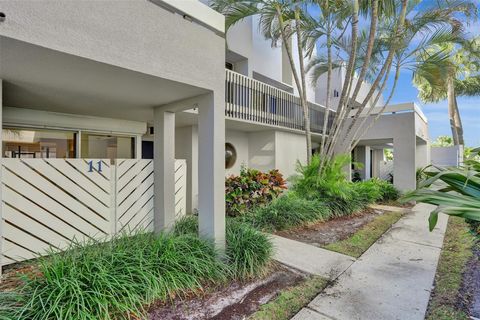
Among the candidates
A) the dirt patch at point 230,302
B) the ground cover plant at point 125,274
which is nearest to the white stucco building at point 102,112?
the ground cover plant at point 125,274

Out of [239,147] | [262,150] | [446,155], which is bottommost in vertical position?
[446,155]

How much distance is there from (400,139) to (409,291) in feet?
31.1

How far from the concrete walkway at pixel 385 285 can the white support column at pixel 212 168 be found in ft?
5.38

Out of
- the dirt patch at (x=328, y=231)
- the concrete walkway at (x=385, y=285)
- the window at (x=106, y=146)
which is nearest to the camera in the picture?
the concrete walkway at (x=385, y=285)

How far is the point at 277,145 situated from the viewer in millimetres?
9797

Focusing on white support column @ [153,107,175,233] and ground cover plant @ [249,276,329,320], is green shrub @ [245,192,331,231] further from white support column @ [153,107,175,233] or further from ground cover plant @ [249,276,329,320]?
ground cover plant @ [249,276,329,320]

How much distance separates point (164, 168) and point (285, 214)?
3.18 meters

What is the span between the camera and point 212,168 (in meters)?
3.96

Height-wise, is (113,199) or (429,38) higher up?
(429,38)

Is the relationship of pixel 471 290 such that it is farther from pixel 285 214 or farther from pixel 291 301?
pixel 285 214

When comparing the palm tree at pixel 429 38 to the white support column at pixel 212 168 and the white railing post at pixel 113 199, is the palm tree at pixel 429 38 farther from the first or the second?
the white railing post at pixel 113 199

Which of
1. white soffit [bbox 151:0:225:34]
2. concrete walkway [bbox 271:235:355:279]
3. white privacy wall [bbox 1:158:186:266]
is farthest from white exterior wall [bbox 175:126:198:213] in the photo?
white soffit [bbox 151:0:225:34]

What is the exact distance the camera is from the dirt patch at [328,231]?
232 inches

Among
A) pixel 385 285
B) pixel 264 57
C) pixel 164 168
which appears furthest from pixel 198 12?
pixel 264 57
